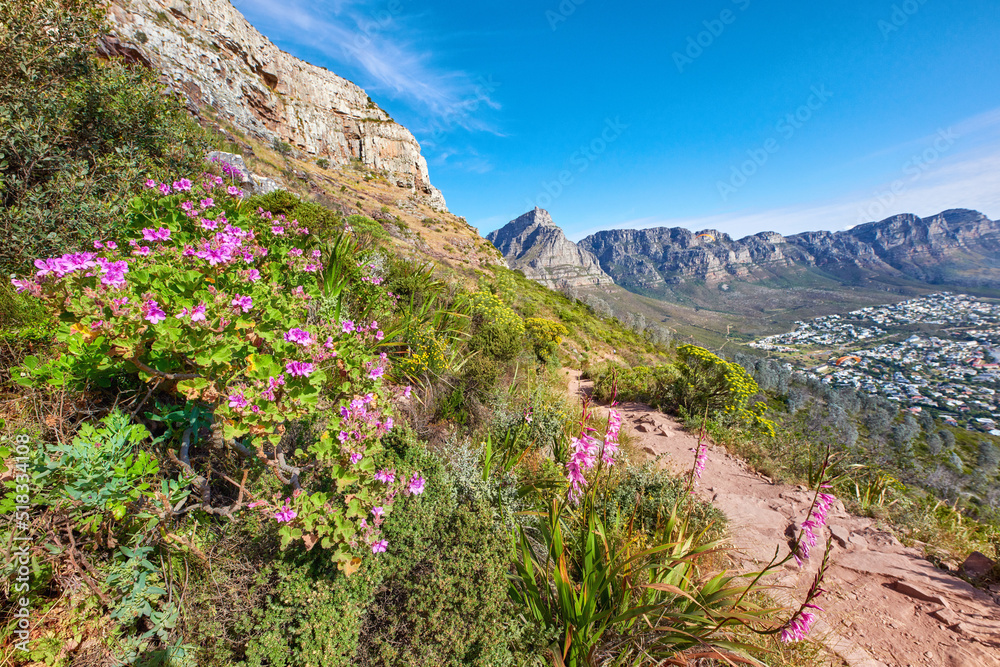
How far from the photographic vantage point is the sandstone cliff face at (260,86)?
24.0 meters

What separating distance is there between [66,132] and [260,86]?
4313cm

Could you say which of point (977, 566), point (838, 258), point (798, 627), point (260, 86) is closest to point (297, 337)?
point (798, 627)

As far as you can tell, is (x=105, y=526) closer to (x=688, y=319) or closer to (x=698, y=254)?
(x=688, y=319)

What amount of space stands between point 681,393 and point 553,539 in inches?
245

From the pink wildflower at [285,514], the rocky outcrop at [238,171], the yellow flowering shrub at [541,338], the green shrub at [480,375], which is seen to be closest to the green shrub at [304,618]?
the pink wildflower at [285,514]

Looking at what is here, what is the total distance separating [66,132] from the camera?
394 centimetres

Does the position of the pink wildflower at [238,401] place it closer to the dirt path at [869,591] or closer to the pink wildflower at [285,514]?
the pink wildflower at [285,514]

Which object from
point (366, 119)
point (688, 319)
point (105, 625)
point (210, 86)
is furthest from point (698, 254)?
point (105, 625)

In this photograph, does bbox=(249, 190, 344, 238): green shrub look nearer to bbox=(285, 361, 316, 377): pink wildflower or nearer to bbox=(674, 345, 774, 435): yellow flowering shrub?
bbox=(285, 361, 316, 377): pink wildflower

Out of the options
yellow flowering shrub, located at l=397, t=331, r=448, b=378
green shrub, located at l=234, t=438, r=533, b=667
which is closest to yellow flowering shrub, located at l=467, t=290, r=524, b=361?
yellow flowering shrub, located at l=397, t=331, r=448, b=378

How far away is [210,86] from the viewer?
26641 millimetres

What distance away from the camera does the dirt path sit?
2.59 m

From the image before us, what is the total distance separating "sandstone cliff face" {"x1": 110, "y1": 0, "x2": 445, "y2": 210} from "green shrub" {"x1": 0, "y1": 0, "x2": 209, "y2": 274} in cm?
1101

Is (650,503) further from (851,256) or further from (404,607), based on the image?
(851,256)
